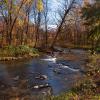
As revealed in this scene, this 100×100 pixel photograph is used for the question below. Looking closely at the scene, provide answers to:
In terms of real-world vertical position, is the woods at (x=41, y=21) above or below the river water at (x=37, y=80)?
above

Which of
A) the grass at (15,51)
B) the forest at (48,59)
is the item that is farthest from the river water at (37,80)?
the grass at (15,51)

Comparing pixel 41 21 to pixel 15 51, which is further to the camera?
pixel 41 21

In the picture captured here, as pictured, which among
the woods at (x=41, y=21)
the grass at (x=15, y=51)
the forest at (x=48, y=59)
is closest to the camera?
the forest at (x=48, y=59)

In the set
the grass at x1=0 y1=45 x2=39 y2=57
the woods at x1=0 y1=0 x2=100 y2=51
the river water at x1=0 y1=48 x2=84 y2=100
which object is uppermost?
the woods at x1=0 y1=0 x2=100 y2=51

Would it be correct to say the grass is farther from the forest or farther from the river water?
the river water

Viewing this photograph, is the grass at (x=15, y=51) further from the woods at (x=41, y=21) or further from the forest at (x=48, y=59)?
the woods at (x=41, y=21)

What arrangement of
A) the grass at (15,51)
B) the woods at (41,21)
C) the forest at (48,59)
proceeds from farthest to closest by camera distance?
the grass at (15,51) < the woods at (41,21) < the forest at (48,59)

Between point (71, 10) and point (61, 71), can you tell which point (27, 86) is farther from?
point (71, 10)

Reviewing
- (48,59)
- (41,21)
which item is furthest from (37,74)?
(41,21)

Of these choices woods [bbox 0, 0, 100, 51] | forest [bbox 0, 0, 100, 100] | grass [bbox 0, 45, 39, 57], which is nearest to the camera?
forest [bbox 0, 0, 100, 100]

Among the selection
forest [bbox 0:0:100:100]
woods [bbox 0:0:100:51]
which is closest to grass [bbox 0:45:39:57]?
forest [bbox 0:0:100:100]

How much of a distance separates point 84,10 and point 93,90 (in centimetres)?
752

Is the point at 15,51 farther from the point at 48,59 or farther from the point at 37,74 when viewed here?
the point at 37,74

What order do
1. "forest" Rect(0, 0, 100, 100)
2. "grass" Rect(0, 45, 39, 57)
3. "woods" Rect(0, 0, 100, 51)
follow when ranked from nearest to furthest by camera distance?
"forest" Rect(0, 0, 100, 100) → "woods" Rect(0, 0, 100, 51) → "grass" Rect(0, 45, 39, 57)
